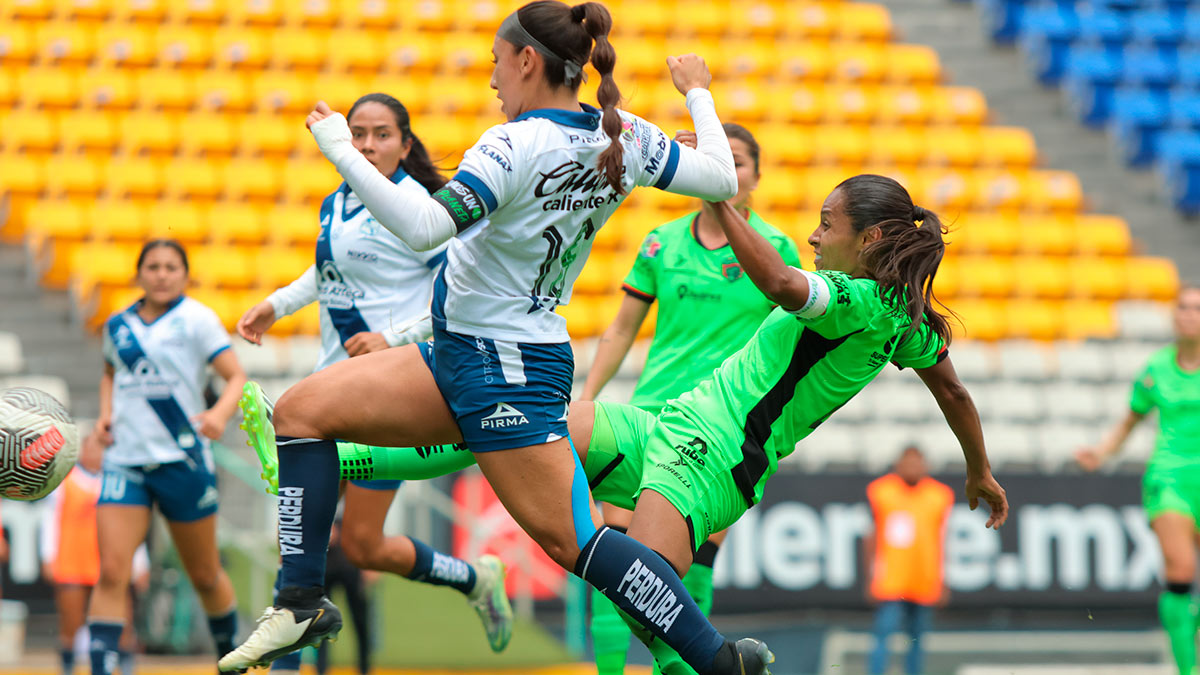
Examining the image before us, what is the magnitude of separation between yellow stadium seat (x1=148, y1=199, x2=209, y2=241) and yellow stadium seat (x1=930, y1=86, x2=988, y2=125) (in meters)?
9.00

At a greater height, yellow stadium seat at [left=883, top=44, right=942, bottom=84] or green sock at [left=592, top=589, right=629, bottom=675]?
yellow stadium seat at [left=883, top=44, right=942, bottom=84]

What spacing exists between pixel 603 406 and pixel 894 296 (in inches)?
42.1

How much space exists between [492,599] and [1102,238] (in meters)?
11.9

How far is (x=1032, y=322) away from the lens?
46.6ft

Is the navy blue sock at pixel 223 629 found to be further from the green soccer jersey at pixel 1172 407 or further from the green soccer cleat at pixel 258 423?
the green soccer jersey at pixel 1172 407

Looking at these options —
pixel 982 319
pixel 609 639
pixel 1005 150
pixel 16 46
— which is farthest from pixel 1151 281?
pixel 16 46

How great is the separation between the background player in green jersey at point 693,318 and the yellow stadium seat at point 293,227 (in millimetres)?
8419

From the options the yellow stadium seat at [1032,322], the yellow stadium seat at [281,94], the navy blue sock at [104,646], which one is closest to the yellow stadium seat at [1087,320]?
the yellow stadium seat at [1032,322]

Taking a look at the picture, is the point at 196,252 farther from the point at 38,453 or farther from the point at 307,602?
the point at 307,602

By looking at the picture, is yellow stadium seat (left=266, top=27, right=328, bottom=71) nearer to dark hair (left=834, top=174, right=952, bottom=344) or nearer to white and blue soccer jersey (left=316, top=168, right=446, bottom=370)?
white and blue soccer jersey (left=316, top=168, right=446, bottom=370)

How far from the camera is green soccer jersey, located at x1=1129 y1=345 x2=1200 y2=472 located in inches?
300

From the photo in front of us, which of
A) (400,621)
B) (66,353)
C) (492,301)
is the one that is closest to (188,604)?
(400,621)

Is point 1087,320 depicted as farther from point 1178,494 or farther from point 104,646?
point 104,646

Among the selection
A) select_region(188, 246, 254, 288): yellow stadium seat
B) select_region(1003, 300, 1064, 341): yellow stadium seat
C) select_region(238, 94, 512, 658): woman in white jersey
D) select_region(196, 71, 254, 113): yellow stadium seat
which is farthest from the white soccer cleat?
select_region(196, 71, 254, 113): yellow stadium seat
